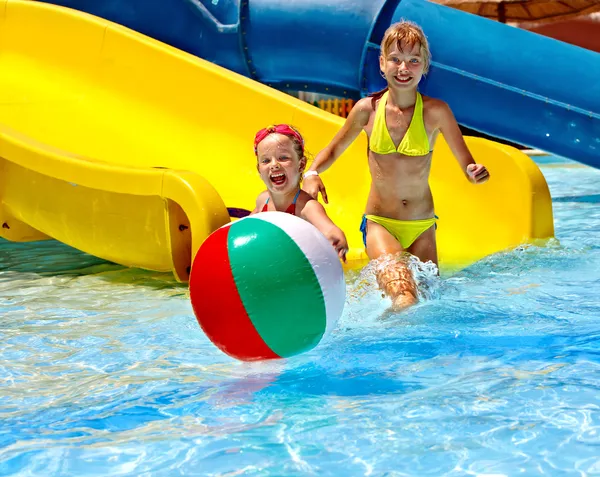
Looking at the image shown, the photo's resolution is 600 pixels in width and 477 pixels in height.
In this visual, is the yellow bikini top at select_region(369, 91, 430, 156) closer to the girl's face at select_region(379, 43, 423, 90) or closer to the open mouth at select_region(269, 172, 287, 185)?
the girl's face at select_region(379, 43, 423, 90)

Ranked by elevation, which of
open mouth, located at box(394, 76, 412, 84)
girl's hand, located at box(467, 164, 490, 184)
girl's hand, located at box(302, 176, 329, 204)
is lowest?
girl's hand, located at box(302, 176, 329, 204)

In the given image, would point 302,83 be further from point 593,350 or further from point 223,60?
point 593,350

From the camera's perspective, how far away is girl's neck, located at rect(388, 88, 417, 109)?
3971 millimetres

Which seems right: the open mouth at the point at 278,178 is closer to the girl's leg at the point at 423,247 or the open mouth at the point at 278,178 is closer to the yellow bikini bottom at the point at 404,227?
the yellow bikini bottom at the point at 404,227

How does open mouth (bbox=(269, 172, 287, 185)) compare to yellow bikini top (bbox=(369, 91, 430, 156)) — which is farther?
yellow bikini top (bbox=(369, 91, 430, 156))

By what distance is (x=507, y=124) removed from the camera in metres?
5.85

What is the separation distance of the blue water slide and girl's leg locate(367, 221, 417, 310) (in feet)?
Answer: 7.15

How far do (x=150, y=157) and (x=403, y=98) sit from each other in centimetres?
219

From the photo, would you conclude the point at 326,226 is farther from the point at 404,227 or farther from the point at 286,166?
the point at 404,227

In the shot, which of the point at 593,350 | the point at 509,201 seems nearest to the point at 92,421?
the point at 593,350

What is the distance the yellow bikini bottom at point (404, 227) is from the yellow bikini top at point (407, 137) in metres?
0.29

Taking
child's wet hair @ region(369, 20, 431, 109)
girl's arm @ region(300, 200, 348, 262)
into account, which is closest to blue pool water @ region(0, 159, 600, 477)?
girl's arm @ region(300, 200, 348, 262)

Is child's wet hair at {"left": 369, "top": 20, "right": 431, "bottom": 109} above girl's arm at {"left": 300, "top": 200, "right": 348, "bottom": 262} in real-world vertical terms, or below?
above

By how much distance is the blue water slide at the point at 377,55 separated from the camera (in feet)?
18.8
